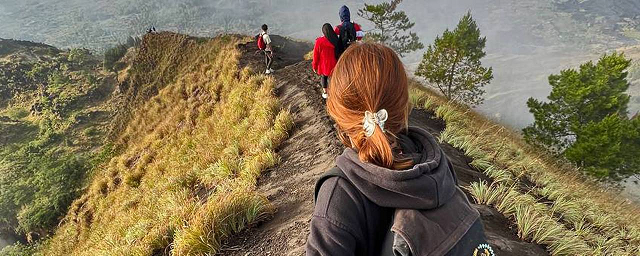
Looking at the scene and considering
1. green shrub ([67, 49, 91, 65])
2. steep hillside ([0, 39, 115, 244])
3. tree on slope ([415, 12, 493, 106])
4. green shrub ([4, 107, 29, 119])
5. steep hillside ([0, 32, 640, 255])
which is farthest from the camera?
green shrub ([67, 49, 91, 65])

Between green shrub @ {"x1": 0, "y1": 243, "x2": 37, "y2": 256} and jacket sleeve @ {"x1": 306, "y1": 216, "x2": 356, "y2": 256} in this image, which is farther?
green shrub @ {"x1": 0, "y1": 243, "x2": 37, "y2": 256}

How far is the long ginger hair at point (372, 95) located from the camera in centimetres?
171

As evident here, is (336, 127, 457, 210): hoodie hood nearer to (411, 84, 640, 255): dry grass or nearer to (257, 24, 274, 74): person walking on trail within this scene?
(411, 84, 640, 255): dry grass

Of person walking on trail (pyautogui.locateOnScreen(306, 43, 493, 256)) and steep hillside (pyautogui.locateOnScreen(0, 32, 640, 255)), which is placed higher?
person walking on trail (pyautogui.locateOnScreen(306, 43, 493, 256))

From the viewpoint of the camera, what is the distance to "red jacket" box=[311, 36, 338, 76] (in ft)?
26.5

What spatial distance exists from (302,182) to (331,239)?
13.4 feet

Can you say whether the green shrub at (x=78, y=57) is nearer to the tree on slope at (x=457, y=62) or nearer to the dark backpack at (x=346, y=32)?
the tree on slope at (x=457, y=62)

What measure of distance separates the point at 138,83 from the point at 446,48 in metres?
21.5

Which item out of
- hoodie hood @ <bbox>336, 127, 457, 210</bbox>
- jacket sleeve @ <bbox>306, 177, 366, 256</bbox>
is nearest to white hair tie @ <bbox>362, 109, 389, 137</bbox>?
hoodie hood @ <bbox>336, 127, 457, 210</bbox>

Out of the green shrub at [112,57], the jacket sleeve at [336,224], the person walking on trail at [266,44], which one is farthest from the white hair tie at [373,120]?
the green shrub at [112,57]

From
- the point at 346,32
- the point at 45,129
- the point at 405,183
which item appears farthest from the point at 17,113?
the point at 405,183

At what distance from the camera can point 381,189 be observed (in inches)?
68.7

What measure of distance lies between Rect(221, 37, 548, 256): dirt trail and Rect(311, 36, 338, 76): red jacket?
102 cm

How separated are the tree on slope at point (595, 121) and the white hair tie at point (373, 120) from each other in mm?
18396
